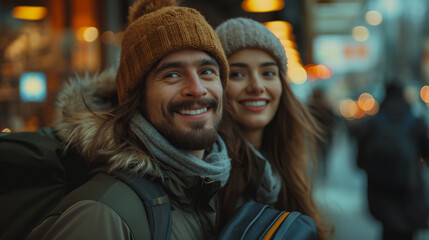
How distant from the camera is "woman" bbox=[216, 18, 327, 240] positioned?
248cm

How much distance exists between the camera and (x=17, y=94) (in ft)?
18.0

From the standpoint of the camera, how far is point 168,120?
1916mm

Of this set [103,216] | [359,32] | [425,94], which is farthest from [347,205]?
[359,32]

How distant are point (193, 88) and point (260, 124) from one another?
0.85m

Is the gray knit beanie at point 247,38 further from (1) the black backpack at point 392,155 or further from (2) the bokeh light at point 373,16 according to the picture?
(2) the bokeh light at point 373,16

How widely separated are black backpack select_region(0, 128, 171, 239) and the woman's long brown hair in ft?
2.53

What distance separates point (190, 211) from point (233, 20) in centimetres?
146

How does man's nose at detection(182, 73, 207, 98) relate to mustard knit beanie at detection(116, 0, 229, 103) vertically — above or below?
below

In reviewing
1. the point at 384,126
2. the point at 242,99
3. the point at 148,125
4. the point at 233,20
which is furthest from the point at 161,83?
the point at 384,126

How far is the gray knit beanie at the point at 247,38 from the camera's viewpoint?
256cm

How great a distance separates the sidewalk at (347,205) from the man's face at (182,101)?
167cm

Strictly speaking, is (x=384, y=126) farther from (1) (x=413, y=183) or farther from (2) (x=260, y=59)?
(2) (x=260, y=59)

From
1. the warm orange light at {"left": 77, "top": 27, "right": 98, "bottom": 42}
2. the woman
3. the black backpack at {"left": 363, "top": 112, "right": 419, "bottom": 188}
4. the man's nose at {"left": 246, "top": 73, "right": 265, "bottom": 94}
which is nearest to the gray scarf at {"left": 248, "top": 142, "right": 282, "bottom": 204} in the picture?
the woman

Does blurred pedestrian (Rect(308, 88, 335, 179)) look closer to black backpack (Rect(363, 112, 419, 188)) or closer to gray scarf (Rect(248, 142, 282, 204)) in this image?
black backpack (Rect(363, 112, 419, 188))
